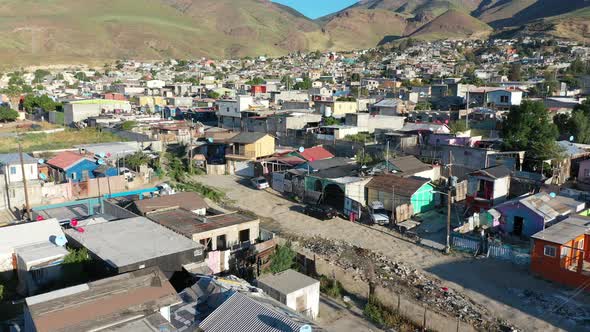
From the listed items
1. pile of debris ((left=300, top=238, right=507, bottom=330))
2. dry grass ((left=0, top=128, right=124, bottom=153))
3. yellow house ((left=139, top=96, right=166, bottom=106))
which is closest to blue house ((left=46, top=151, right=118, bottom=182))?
dry grass ((left=0, top=128, right=124, bottom=153))

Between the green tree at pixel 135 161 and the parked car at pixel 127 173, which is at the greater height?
the green tree at pixel 135 161

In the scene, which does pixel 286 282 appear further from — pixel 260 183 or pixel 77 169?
pixel 77 169

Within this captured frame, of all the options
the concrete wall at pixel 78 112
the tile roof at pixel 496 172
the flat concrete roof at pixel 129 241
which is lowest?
the flat concrete roof at pixel 129 241

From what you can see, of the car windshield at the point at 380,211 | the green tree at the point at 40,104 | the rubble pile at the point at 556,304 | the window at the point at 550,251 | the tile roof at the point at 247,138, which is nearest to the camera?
the rubble pile at the point at 556,304

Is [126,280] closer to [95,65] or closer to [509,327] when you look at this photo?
[509,327]

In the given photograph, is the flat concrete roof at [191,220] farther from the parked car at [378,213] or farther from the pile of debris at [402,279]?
the parked car at [378,213]

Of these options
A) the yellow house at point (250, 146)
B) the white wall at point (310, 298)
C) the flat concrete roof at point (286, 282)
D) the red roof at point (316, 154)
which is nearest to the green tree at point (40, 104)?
the yellow house at point (250, 146)
